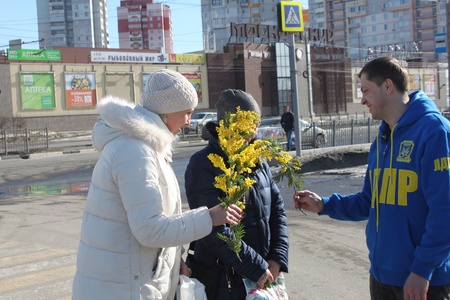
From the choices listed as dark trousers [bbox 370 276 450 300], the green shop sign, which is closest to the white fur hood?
dark trousers [bbox 370 276 450 300]

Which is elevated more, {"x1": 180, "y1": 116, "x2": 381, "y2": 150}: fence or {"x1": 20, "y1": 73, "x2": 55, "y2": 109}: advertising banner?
{"x1": 20, "y1": 73, "x2": 55, "y2": 109}: advertising banner

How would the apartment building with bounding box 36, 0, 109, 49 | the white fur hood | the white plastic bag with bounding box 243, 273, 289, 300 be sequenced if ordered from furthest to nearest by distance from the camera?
the apartment building with bounding box 36, 0, 109, 49 < the white plastic bag with bounding box 243, 273, 289, 300 < the white fur hood

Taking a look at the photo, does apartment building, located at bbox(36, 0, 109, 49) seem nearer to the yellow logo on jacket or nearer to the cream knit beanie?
the cream knit beanie

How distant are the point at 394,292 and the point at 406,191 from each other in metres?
0.51

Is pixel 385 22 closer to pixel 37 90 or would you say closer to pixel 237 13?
pixel 237 13

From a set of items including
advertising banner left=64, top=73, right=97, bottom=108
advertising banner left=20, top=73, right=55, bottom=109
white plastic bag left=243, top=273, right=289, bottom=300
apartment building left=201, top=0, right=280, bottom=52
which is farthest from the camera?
apartment building left=201, top=0, right=280, bottom=52

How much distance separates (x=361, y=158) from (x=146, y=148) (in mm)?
15594

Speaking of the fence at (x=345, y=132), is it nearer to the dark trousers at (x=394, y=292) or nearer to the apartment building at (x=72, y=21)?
the dark trousers at (x=394, y=292)

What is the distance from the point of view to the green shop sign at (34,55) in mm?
50844

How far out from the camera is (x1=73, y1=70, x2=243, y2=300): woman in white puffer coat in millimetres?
2523

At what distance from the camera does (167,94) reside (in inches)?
111

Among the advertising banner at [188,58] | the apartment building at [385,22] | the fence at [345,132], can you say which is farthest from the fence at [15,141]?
the apartment building at [385,22]

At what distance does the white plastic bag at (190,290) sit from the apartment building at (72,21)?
153834 mm

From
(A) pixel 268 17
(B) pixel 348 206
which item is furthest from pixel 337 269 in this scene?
(A) pixel 268 17
